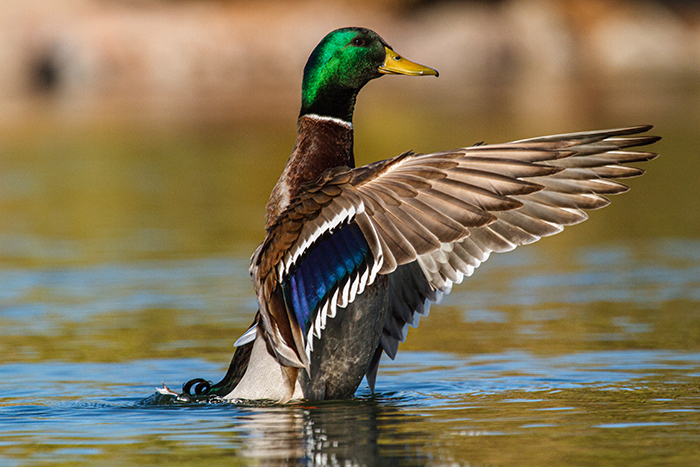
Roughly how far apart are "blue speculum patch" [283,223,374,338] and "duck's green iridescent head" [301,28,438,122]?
1254mm

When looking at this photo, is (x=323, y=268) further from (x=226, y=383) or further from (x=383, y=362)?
(x=383, y=362)

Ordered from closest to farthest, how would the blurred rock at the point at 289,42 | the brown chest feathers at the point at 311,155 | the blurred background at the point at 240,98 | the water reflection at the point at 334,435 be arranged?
the water reflection at the point at 334,435 → the brown chest feathers at the point at 311,155 → the blurred background at the point at 240,98 → the blurred rock at the point at 289,42

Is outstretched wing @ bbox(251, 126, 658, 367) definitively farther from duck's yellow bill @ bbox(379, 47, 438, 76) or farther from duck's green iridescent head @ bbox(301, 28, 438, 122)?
duck's yellow bill @ bbox(379, 47, 438, 76)

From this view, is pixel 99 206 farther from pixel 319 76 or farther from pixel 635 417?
pixel 635 417

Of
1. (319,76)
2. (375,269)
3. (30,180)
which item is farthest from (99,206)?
(375,269)

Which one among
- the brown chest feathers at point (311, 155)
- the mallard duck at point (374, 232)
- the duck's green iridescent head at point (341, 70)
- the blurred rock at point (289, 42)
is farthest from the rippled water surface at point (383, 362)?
the blurred rock at point (289, 42)

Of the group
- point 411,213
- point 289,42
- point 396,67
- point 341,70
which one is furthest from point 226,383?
point 289,42

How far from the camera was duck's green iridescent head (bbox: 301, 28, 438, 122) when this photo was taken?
6.75 metres

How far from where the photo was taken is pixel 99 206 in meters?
16.3

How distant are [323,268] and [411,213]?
553 mm

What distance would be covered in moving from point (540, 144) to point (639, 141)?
0.47m

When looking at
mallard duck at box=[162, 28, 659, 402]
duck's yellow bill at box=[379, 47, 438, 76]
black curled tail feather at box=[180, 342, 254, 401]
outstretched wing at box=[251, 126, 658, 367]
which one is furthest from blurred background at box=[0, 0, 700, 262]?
outstretched wing at box=[251, 126, 658, 367]

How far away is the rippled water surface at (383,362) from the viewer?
531 cm

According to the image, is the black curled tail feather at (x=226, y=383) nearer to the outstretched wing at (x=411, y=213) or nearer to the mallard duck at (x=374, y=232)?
the mallard duck at (x=374, y=232)
